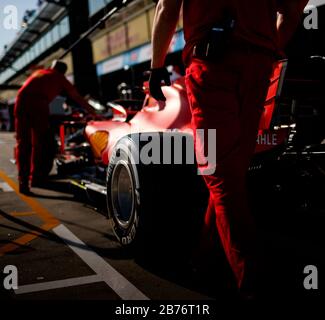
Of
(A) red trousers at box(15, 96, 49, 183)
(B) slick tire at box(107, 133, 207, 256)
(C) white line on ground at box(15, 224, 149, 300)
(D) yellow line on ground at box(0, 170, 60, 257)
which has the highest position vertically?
(A) red trousers at box(15, 96, 49, 183)

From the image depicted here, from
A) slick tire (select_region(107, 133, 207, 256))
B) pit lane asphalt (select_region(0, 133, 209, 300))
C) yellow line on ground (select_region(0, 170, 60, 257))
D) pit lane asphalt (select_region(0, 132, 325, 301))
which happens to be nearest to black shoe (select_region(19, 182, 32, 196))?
yellow line on ground (select_region(0, 170, 60, 257))

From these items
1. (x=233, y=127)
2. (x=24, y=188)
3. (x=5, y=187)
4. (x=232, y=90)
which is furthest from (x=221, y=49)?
(x=5, y=187)

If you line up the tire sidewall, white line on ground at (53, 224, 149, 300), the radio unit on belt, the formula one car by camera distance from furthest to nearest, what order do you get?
1. the tire sidewall
2. the formula one car
3. white line on ground at (53, 224, 149, 300)
4. the radio unit on belt

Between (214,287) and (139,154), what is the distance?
949 mm

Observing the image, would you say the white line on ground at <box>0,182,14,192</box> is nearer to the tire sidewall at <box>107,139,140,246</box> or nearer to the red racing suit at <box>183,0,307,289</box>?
the tire sidewall at <box>107,139,140,246</box>

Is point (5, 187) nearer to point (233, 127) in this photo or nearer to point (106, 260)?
point (106, 260)

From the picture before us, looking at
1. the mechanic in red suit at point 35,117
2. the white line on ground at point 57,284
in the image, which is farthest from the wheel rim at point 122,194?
the mechanic in red suit at point 35,117

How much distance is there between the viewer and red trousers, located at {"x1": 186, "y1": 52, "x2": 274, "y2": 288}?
2004 millimetres

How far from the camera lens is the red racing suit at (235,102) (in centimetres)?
200

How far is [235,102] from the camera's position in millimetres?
2020

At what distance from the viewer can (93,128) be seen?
432 centimetres

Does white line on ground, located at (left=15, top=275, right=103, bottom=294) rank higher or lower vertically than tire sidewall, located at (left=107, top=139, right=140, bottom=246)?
lower

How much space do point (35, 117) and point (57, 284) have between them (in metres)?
4.02
